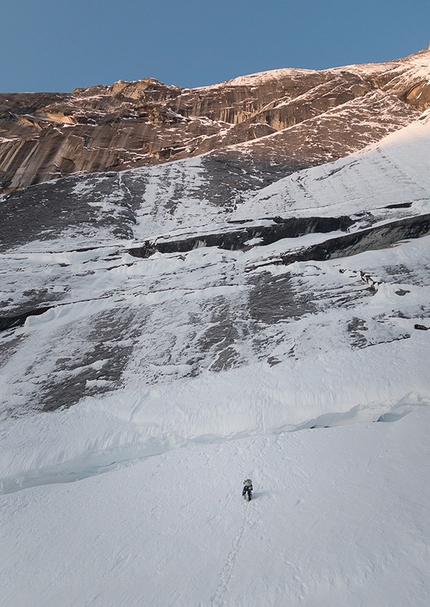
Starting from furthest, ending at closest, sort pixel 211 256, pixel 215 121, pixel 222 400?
pixel 215 121, pixel 211 256, pixel 222 400

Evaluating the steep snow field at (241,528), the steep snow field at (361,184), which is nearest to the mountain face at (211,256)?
the steep snow field at (361,184)

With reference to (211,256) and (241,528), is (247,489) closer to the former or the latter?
(241,528)

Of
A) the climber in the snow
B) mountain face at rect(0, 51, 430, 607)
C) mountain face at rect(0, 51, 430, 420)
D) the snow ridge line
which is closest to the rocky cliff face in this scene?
mountain face at rect(0, 51, 430, 420)

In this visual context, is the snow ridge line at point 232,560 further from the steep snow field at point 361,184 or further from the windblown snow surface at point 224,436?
the steep snow field at point 361,184

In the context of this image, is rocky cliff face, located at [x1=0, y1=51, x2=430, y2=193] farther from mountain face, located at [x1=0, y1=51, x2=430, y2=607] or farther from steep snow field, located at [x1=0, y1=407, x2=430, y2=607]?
steep snow field, located at [x1=0, y1=407, x2=430, y2=607]

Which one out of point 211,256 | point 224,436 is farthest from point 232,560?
point 211,256

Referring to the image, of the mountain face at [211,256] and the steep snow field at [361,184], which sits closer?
the mountain face at [211,256]
